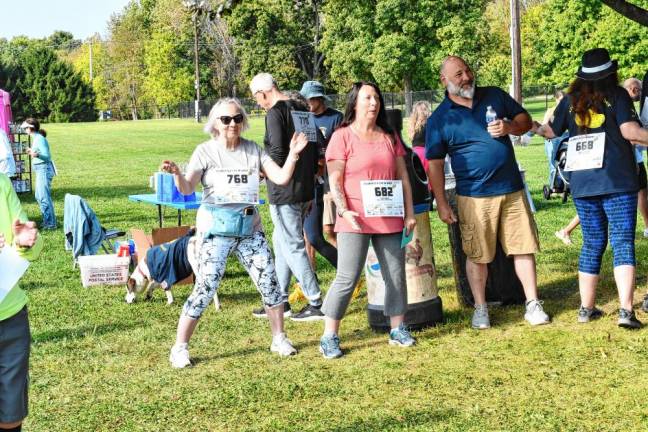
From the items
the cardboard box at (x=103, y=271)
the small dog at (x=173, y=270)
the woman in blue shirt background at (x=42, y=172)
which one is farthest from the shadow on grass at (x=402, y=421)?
the woman in blue shirt background at (x=42, y=172)

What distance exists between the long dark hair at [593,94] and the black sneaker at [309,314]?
8.50 ft

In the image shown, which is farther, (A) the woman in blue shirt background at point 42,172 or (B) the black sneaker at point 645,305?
(A) the woman in blue shirt background at point 42,172

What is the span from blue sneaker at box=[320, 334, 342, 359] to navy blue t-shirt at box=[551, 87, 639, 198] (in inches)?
80.3

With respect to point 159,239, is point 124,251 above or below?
below

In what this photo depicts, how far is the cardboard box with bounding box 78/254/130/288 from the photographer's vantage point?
938 centimetres

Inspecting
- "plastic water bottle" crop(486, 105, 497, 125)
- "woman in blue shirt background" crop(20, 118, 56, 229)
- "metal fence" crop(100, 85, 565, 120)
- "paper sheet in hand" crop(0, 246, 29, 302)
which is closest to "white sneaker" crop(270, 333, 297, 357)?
"plastic water bottle" crop(486, 105, 497, 125)

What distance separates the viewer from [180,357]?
20.7ft

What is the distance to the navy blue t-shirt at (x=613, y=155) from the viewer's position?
→ 6438 mm

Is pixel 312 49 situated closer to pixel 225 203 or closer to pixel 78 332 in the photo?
pixel 78 332

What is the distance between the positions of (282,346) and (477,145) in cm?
200

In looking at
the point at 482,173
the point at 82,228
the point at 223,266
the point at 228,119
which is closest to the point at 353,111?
the point at 228,119

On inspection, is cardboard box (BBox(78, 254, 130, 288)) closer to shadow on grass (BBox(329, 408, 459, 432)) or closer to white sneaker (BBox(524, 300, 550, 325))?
white sneaker (BBox(524, 300, 550, 325))

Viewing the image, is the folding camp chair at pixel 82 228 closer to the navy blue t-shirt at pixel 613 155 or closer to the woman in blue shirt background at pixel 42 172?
the woman in blue shirt background at pixel 42 172

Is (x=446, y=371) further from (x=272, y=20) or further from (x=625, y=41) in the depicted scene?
(x=272, y=20)
